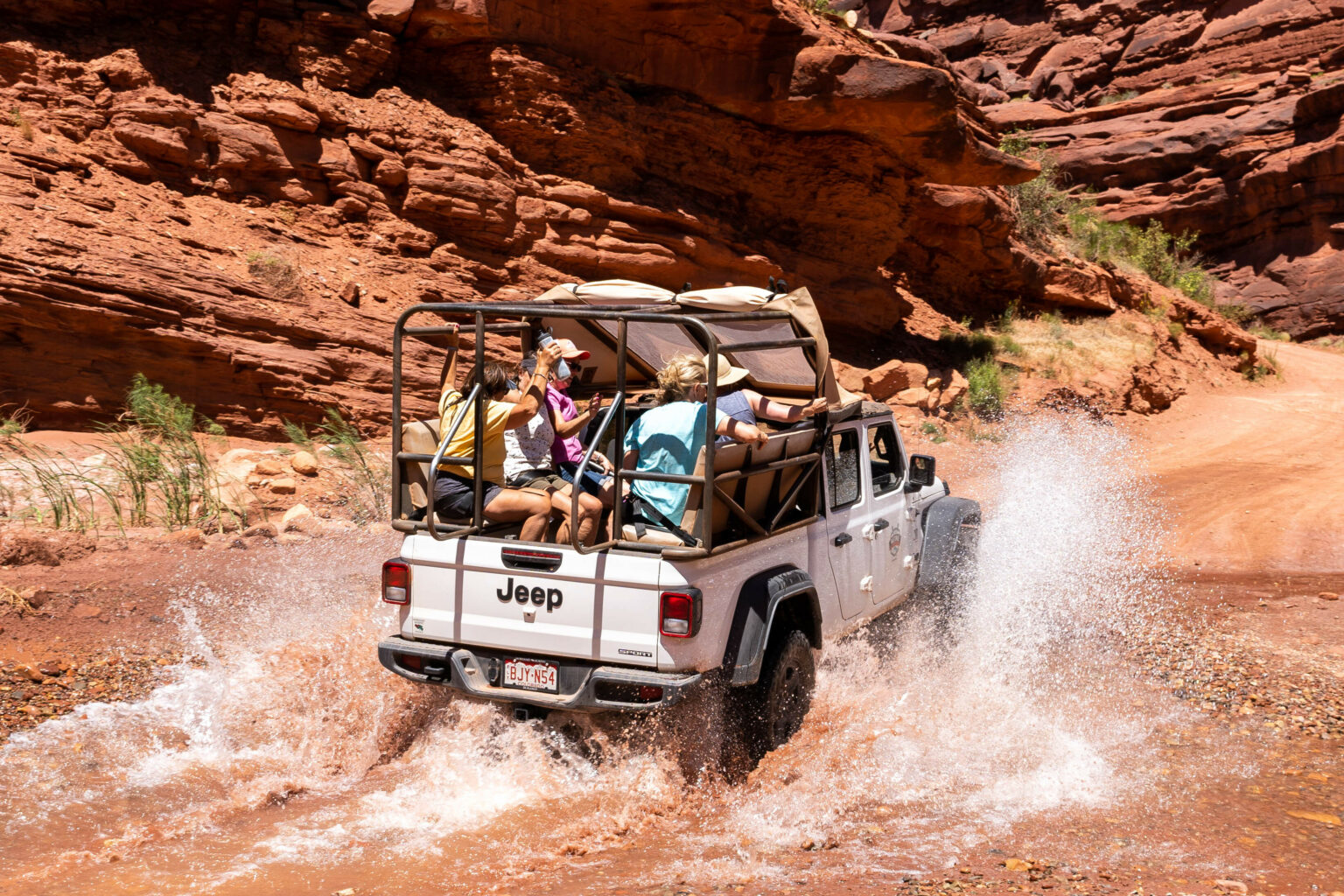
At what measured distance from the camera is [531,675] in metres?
4.96

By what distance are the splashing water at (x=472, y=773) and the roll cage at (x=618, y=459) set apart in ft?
3.29

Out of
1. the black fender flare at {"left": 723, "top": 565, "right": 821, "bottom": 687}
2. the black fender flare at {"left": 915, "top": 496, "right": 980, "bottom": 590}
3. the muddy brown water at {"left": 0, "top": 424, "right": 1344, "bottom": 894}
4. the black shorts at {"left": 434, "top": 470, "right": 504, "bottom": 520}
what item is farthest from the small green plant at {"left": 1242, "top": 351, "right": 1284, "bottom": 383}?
the black shorts at {"left": 434, "top": 470, "right": 504, "bottom": 520}

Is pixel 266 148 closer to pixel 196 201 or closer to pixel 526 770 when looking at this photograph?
pixel 196 201

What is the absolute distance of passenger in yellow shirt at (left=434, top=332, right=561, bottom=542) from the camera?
5.36 m

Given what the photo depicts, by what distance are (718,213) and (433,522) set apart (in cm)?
1342

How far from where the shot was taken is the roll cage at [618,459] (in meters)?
4.71

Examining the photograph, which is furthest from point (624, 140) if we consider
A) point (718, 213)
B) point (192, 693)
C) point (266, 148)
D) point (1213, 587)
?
point (192, 693)

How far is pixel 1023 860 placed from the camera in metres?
4.21

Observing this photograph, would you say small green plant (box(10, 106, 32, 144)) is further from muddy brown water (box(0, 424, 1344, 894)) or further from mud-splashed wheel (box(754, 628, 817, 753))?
mud-splashed wheel (box(754, 628, 817, 753))

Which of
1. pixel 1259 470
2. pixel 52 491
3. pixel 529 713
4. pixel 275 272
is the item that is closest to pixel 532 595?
pixel 529 713

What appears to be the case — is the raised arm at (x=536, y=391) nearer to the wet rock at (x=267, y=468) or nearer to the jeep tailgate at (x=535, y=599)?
the jeep tailgate at (x=535, y=599)

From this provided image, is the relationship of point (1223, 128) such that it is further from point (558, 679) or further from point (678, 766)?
point (558, 679)

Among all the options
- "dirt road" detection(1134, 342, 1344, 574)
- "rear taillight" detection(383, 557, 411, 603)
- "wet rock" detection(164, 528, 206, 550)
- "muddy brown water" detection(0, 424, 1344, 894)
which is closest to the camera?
"muddy brown water" detection(0, 424, 1344, 894)

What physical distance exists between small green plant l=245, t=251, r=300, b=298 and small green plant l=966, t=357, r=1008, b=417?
11.0 meters
